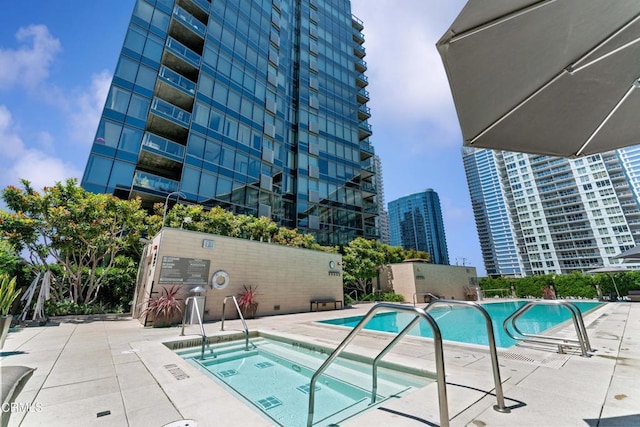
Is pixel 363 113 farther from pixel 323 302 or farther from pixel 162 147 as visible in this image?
pixel 323 302

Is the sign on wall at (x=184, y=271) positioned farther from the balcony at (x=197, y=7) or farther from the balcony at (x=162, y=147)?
the balcony at (x=197, y=7)

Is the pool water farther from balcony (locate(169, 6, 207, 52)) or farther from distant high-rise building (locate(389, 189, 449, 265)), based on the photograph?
distant high-rise building (locate(389, 189, 449, 265))

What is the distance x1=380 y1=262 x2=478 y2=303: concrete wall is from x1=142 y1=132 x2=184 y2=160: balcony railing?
18.8m

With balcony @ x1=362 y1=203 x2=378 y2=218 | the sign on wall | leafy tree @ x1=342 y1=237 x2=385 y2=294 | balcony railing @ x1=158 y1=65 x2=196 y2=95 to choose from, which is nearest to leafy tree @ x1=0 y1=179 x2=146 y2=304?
the sign on wall

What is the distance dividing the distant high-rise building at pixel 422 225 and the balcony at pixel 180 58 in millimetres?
86016

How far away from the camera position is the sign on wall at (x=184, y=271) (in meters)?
9.35

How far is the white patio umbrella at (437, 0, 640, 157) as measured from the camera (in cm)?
176

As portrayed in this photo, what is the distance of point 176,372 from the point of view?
3.52m

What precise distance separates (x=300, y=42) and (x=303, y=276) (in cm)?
2955

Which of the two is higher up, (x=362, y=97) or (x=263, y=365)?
(x=362, y=97)

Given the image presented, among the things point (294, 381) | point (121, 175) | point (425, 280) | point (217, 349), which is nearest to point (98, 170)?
point (121, 175)

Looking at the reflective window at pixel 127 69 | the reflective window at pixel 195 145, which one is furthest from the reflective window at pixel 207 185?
the reflective window at pixel 127 69

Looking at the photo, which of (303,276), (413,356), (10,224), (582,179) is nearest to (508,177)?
(582,179)

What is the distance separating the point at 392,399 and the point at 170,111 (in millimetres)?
20918
